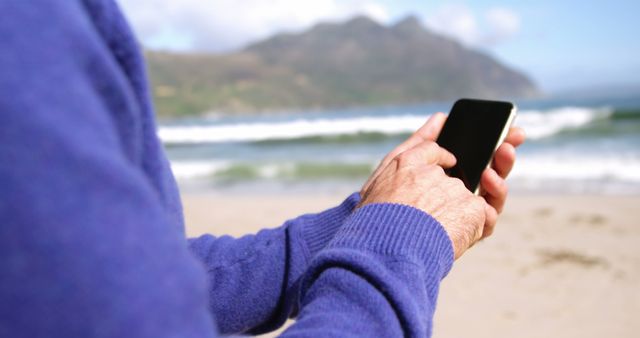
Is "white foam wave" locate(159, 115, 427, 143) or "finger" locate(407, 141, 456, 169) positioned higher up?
"finger" locate(407, 141, 456, 169)

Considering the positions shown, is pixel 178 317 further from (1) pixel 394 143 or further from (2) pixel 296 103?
(2) pixel 296 103

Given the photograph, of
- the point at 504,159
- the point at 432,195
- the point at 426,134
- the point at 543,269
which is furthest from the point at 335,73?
the point at 432,195

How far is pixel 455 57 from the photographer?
108062 millimetres

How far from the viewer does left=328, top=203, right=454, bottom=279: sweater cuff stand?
761mm

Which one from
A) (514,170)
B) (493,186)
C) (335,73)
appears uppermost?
(493,186)

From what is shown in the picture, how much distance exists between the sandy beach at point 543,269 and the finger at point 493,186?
2614 mm

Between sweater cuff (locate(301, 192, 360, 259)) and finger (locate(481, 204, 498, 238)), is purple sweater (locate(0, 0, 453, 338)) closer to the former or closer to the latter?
sweater cuff (locate(301, 192, 360, 259))

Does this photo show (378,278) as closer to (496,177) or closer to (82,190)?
(82,190)

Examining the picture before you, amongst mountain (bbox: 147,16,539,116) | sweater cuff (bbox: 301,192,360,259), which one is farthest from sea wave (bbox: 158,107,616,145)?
mountain (bbox: 147,16,539,116)

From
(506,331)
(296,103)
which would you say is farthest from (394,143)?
(296,103)

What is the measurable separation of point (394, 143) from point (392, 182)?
50.9ft

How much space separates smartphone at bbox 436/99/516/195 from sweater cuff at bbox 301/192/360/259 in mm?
222

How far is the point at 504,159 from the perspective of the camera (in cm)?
122

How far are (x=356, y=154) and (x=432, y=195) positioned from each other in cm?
1322
